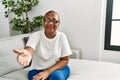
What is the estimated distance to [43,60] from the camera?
1.58 meters

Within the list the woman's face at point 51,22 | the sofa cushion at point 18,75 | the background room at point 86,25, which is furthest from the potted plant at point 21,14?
→ the woman's face at point 51,22

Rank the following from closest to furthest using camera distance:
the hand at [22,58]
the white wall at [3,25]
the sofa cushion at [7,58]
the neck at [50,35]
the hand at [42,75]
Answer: the hand at [22,58], the hand at [42,75], the neck at [50,35], the sofa cushion at [7,58], the white wall at [3,25]

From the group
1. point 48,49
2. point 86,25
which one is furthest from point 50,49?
point 86,25

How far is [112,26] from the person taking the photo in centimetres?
255

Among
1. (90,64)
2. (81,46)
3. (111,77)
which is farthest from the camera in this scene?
(81,46)

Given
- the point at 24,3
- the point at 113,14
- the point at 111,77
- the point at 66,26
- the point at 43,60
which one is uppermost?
the point at 24,3

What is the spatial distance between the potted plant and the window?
103 centimetres

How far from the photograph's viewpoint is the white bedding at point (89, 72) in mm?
1633

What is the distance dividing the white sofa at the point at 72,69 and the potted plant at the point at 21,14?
0.73 metres

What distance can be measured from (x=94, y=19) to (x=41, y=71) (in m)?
1.31

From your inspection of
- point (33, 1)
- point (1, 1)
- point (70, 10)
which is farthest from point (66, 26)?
point (1, 1)

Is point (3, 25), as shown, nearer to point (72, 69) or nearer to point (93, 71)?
point (72, 69)

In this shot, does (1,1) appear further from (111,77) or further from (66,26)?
(111,77)

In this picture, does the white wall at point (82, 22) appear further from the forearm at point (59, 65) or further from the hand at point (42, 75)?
the hand at point (42, 75)
